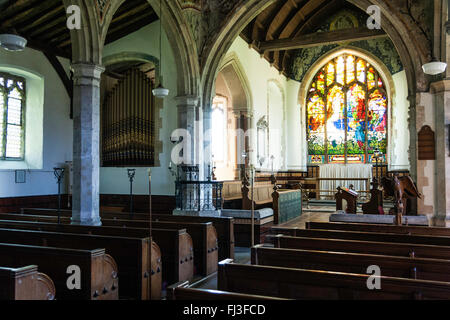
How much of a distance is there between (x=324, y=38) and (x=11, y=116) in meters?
8.87

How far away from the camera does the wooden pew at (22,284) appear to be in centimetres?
236

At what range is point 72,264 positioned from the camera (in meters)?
3.12

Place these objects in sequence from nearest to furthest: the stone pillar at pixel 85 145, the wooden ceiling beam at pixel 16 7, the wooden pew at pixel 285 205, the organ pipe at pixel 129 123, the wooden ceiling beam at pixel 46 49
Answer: the stone pillar at pixel 85 145 → the wooden ceiling beam at pixel 16 7 → the wooden pew at pixel 285 205 → the wooden ceiling beam at pixel 46 49 → the organ pipe at pixel 129 123

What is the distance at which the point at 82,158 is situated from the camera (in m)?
5.65

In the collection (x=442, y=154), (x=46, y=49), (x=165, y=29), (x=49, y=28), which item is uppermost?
A: (x=49, y=28)

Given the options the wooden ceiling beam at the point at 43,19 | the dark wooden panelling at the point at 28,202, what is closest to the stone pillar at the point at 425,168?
the wooden ceiling beam at the point at 43,19

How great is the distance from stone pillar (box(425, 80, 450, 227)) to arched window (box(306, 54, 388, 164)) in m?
7.49

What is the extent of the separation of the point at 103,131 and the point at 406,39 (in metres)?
7.45

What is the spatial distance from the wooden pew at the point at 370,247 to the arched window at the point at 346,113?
11.7 m

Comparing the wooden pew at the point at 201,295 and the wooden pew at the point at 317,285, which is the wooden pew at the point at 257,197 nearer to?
the wooden pew at the point at 317,285

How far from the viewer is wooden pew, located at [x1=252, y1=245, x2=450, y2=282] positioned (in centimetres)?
268

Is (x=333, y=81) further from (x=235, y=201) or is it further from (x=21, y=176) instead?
(x=21, y=176)

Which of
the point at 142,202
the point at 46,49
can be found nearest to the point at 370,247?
the point at 142,202

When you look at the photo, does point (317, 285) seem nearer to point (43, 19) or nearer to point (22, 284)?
point (22, 284)
